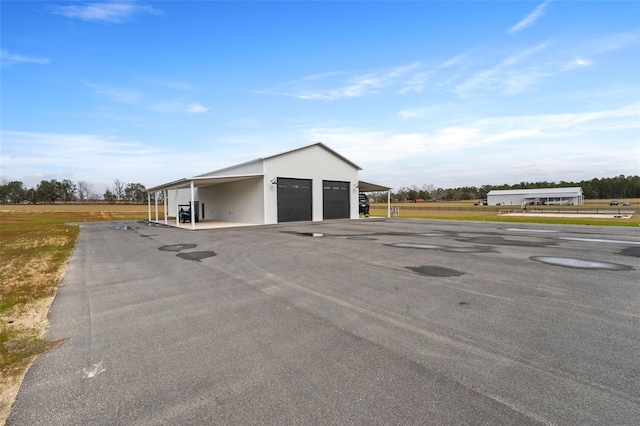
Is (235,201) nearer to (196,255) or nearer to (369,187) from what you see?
(369,187)

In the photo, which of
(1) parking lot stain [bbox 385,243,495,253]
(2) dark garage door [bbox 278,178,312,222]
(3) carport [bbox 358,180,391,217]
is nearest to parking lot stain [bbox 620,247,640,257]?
(1) parking lot stain [bbox 385,243,495,253]

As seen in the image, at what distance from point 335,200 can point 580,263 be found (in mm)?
20986

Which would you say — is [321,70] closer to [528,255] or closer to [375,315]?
[528,255]

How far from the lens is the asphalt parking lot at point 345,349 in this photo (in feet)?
7.40

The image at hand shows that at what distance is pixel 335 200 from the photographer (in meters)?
27.7

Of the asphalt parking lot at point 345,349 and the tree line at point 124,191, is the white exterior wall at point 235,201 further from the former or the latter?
the tree line at point 124,191

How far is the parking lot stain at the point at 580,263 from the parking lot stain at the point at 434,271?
8.85ft

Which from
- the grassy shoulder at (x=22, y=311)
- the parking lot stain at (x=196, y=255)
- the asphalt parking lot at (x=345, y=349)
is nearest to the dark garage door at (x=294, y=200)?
the parking lot stain at (x=196, y=255)

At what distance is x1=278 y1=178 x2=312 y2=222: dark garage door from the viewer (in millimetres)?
23844

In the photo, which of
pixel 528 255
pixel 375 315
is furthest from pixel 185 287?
pixel 528 255

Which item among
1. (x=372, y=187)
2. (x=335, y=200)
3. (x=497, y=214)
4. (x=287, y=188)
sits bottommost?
(x=497, y=214)

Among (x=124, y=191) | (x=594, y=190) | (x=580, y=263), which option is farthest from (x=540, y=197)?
(x=124, y=191)

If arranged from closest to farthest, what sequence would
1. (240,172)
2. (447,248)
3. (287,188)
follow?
(447,248) → (287,188) → (240,172)

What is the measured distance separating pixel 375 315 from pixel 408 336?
734mm
